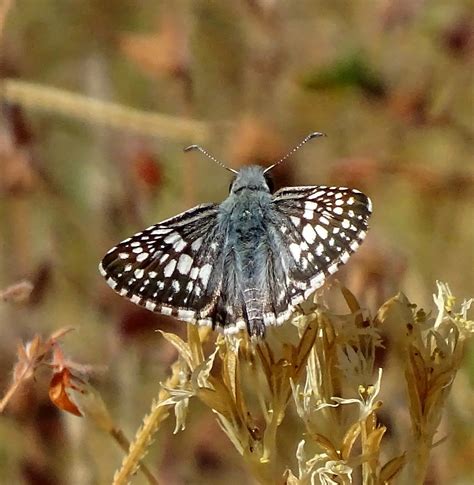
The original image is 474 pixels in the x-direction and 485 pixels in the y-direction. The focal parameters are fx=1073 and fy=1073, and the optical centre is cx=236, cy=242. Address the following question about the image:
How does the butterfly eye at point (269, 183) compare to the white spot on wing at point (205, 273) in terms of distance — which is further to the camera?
the butterfly eye at point (269, 183)

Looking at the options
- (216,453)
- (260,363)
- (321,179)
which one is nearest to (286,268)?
(260,363)

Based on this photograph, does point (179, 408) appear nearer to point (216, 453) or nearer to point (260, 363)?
point (260, 363)

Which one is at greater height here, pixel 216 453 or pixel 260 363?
pixel 260 363

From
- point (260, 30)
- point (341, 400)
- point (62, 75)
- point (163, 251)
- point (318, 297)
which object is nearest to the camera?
point (341, 400)

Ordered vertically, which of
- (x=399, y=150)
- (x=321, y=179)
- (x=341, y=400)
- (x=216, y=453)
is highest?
(x=399, y=150)

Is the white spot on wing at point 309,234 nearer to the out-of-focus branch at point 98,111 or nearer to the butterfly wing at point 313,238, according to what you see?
the butterfly wing at point 313,238

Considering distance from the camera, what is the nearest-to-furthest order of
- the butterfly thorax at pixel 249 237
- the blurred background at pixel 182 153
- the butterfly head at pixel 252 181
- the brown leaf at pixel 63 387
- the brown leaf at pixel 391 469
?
the brown leaf at pixel 391 469 < the brown leaf at pixel 63 387 < the butterfly thorax at pixel 249 237 < the butterfly head at pixel 252 181 < the blurred background at pixel 182 153

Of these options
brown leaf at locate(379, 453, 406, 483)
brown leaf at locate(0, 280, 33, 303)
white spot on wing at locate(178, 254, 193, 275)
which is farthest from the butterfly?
brown leaf at locate(379, 453, 406, 483)

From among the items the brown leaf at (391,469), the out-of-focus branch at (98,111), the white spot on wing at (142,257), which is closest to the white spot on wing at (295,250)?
the white spot on wing at (142,257)

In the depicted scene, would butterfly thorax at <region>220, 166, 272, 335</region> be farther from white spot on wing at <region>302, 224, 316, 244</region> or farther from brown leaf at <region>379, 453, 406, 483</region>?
brown leaf at <region>379, 453, 406, 483</region>
